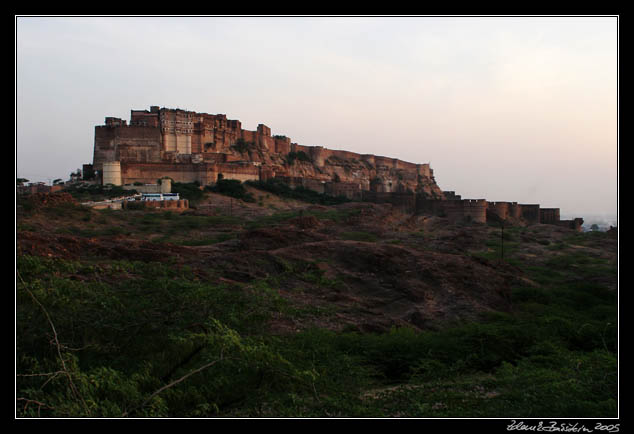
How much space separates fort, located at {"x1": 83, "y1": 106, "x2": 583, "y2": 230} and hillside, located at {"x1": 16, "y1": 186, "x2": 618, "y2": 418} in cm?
1987

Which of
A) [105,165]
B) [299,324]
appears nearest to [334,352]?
[299,324]

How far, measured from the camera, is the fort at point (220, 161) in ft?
105

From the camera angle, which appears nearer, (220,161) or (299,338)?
(299,338)

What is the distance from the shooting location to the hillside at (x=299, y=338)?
4145 mm

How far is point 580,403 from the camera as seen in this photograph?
4.15 m

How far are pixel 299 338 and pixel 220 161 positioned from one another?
33.4 metres

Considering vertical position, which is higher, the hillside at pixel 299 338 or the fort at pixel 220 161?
the fort at pixel 220 161

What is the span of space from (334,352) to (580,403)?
265 cm

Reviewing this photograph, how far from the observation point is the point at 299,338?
6230mm

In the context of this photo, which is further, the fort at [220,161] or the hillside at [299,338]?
the fort at [220,161]

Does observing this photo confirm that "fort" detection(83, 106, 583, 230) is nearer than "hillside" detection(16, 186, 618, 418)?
No

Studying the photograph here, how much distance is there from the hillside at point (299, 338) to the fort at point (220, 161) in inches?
782

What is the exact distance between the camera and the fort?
1261 inches

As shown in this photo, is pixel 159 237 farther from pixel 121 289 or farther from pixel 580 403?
pixel 580 403
